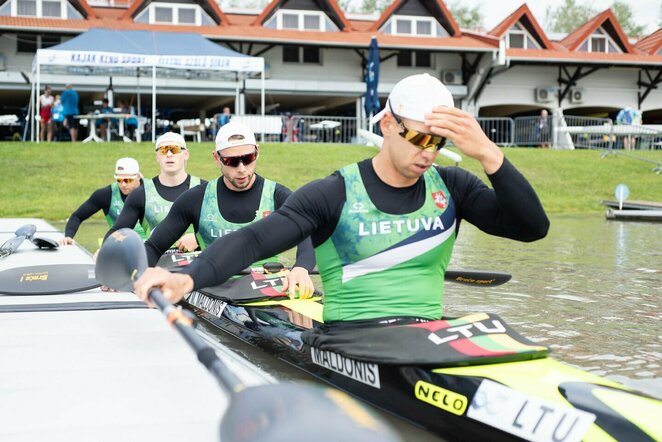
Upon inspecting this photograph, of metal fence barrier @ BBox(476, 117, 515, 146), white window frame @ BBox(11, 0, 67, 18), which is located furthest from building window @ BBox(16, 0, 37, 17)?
metal fence barrier @ BBox(476, 117, 515, 146)

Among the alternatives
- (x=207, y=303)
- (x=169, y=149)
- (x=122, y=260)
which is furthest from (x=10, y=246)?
(x=122, y=260)

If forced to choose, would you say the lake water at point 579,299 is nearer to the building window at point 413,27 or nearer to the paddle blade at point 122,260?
the paddle blade at point 122,260

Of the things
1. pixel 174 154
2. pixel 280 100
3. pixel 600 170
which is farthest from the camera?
pixel 280 100

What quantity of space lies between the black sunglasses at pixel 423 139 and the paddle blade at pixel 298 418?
1.81 m

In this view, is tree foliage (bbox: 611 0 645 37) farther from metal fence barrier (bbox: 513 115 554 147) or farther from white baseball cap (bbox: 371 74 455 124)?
white baseball cap (bbox: 371 74 455 124)

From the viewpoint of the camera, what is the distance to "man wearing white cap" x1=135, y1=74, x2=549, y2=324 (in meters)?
3.65

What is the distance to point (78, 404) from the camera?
3.24 m

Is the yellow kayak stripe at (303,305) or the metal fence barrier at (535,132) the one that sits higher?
the metal fence barrier at (535,132)

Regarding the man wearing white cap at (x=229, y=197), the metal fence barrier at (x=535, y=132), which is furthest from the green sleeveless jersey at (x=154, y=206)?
the metal fence barrier at (x=535, y=132)

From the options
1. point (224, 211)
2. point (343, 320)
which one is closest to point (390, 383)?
point (343, 320)

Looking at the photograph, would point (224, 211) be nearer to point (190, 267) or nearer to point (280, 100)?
point (190, 267)

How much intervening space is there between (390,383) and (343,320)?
547 mm

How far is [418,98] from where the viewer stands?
363cm

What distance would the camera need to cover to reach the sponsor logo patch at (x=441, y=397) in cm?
321
